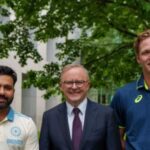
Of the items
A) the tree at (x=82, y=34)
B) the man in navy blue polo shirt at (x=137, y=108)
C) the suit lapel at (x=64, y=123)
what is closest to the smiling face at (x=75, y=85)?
the suit lapel at (x=64, y=123)

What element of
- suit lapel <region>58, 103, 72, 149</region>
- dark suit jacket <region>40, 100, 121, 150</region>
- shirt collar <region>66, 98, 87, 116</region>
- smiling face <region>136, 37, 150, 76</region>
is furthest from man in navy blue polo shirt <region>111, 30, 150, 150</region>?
suit lapel <region>58, 103, 72, 149</region>

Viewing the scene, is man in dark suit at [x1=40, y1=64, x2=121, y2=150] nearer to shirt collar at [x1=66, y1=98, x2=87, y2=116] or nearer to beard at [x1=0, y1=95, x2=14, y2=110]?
shirt collar at [x1=66, y1=98, x2=87, y2=116]

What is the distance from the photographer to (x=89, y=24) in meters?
11.8

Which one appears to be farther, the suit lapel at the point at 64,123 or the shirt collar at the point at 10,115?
the shirt collar at the point at 10,115

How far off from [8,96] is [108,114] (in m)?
0.95

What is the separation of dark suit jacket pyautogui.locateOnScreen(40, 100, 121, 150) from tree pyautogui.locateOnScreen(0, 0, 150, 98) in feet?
19.3

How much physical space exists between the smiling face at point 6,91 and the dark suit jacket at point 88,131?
388mm

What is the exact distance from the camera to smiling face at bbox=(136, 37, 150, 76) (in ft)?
13.8

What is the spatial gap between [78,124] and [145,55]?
880 mm

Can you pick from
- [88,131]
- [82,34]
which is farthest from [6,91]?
[82,34]

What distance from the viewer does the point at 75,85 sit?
4352 mm

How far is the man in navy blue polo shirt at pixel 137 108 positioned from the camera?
4180mm

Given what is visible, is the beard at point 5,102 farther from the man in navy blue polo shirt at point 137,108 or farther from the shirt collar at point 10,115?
the man in navy blue polo shirt at point 137,108

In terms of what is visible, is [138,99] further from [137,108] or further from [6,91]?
[6,91]
